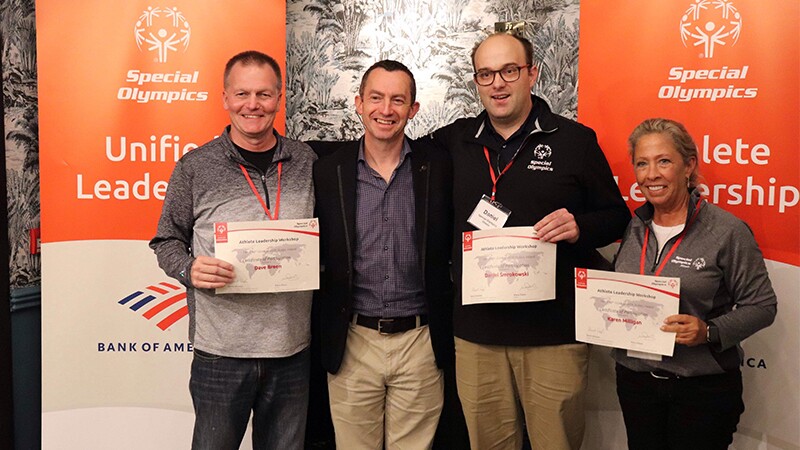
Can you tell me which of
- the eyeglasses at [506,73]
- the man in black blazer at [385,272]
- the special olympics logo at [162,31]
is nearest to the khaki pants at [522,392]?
the man in black blazer at [385,272]

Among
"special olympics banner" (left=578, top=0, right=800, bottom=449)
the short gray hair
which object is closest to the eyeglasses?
the short gray hair

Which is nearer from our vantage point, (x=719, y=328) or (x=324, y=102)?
(x=719, y=328)

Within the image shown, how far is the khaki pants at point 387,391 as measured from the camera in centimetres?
231

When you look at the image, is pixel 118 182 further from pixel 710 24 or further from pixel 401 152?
pixel 710 24

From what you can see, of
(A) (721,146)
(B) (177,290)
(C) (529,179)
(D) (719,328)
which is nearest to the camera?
(D) (719,328)

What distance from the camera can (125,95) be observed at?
286cm

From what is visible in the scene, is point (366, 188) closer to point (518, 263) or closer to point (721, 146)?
point (518, 263)

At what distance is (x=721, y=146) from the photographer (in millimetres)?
2711

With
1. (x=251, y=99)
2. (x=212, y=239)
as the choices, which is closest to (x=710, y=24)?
(x=251, y=99)

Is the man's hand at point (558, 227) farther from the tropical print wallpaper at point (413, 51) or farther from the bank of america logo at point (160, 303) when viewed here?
the bank of america logo at point (160, 303)

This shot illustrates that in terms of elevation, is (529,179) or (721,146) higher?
(721,146)

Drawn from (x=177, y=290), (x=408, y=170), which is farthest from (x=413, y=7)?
(x=177, y=290)

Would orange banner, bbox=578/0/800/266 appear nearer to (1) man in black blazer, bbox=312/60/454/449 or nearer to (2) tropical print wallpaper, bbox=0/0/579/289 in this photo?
(2) tropical print wallpaper, bbox=0/0/579/289

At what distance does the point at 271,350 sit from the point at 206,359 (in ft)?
0.78
